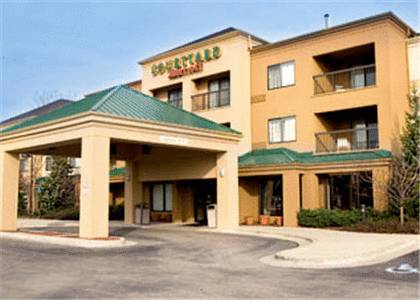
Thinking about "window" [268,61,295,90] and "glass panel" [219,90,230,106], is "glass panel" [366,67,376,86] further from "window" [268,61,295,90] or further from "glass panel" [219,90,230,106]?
"glass panel" [219,90,230,106]

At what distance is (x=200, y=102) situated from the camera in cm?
3128

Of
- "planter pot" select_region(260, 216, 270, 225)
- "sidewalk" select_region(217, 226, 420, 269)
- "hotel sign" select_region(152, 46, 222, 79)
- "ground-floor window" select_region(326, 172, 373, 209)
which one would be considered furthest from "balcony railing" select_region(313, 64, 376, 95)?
"sidewalk" select_region(217, 226, 420, 269)

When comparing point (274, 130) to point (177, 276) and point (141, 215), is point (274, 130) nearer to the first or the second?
point (141, 215)

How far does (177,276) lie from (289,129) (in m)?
17.7

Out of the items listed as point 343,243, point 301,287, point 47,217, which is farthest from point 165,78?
point 301,287

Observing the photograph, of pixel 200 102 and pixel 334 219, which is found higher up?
pixel 200 102

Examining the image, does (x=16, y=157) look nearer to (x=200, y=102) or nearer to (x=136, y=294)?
(x=200, y=102)

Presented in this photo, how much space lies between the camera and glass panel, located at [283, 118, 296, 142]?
27309mm

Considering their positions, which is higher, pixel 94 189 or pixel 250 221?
pixel 94 189

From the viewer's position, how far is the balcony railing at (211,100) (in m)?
30.0

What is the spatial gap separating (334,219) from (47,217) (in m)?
23.0

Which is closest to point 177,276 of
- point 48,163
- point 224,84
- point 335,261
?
point 335,261

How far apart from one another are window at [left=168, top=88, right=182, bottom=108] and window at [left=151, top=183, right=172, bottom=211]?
600cm

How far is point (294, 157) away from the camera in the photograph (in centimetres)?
2514
